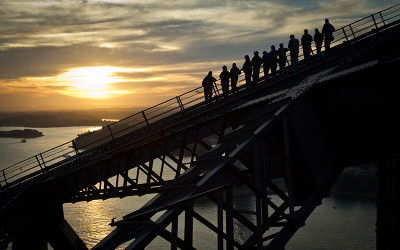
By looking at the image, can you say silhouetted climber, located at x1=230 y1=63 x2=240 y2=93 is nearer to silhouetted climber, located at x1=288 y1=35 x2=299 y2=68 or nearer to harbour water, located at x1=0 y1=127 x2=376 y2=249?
silhouetted climber, located at x1=288 y1=35 x2=299 y2=68

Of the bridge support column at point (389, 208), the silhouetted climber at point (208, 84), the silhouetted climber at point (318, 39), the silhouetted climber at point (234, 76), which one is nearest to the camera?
the bridge support column at point (389, 208)

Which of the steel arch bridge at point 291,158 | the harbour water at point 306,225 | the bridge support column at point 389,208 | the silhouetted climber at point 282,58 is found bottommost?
the harbour water at point 306,225

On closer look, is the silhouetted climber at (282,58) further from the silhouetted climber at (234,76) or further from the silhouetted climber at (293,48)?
the silhouetted climber at (234,76)

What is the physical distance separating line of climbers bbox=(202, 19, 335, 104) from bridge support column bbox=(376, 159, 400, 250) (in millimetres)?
8286

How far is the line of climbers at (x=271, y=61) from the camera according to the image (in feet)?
64.5

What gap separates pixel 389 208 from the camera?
14.2m

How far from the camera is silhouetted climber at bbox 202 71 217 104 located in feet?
67.3

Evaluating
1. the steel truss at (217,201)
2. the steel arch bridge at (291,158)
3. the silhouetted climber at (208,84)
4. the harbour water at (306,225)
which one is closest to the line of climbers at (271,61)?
the silhouetted climber at (208,84)

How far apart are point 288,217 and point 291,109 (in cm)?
269

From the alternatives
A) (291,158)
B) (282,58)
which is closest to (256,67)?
(282,58)

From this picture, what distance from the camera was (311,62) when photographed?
66.9 ft

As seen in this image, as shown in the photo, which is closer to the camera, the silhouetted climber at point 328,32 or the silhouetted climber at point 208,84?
the silhouetted climber at point 328,32

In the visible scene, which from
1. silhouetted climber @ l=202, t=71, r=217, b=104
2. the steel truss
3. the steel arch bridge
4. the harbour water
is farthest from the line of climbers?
the harbour water

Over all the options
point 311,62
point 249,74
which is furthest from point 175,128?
point 311,62
